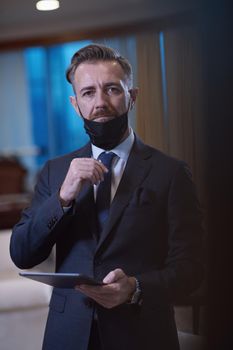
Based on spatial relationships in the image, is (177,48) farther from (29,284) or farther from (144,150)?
(29,284)

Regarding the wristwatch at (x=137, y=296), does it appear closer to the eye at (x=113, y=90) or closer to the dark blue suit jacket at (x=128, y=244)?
the dark blue suit jacket at (x=128, y=244)

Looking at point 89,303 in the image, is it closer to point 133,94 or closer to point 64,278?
point 64,278

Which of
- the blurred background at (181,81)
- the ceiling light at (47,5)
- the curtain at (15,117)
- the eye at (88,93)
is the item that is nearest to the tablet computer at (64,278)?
the blurred background at (181,81)

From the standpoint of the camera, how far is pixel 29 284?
66.5 inches

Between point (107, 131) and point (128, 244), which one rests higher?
point (107, 131)

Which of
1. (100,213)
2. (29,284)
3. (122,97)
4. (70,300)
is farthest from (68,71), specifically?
(29,284)

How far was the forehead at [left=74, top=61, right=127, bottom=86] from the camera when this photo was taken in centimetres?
60

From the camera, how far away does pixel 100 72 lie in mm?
599

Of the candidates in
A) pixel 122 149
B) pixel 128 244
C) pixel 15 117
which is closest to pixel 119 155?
pixel 122 149

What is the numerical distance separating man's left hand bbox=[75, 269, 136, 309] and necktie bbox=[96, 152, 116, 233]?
2.7 inches

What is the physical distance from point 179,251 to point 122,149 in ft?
0.48

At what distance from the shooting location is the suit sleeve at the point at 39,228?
23.3 inches

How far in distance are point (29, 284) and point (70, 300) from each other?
1.10m

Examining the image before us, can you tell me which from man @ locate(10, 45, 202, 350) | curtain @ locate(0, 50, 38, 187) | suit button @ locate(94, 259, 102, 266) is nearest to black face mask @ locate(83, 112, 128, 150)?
man @ locate(10, 45, 202, 350)
